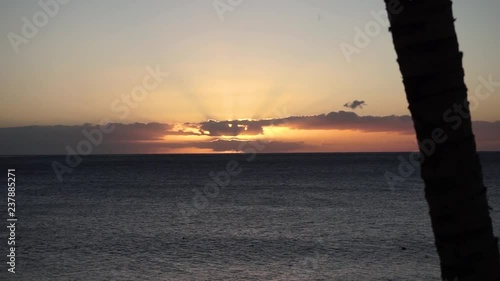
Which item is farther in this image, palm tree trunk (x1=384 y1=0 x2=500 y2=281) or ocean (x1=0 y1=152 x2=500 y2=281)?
ocean (x1=0 y1=152 x2=500 y2=281)

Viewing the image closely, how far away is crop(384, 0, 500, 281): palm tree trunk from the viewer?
149 inches

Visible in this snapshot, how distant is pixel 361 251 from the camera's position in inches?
1299

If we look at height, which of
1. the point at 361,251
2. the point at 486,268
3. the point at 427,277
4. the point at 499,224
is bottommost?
the point at 486,268

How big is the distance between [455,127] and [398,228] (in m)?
40.8

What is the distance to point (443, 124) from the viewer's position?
3.78 m

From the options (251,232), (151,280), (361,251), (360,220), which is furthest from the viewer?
(360,220)

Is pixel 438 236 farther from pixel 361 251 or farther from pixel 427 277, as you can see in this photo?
pixel 361 251

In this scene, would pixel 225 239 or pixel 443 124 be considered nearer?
pixel 443 124

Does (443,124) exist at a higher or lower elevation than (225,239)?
lower

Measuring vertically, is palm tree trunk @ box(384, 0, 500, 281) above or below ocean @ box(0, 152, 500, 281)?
below

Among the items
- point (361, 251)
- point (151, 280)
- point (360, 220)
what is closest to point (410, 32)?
point (151, 280)

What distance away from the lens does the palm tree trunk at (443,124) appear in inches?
149

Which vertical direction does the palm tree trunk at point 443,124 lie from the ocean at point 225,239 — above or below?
below

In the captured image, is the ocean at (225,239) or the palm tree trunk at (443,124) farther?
the ocean at (225,239)
